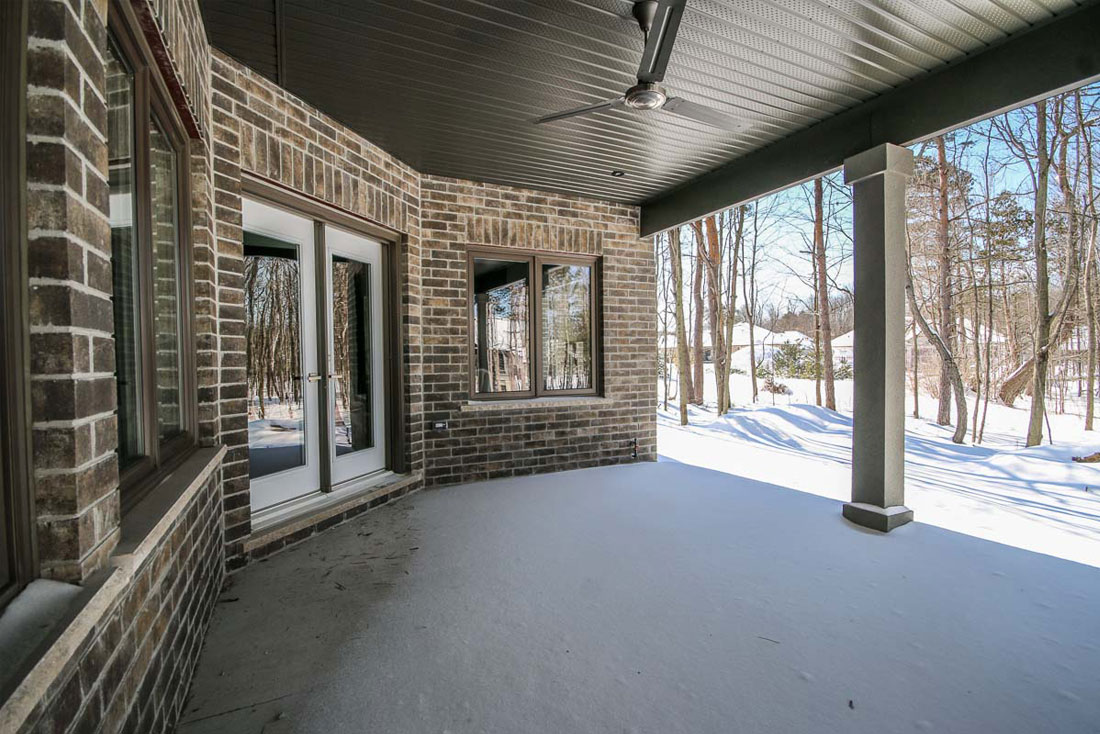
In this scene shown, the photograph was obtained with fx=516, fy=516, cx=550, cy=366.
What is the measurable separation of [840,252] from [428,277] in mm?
9083

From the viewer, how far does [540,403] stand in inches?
204

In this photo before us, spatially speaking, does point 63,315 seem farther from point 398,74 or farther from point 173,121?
point 398,74

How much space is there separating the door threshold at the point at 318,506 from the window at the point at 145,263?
3.08 feet

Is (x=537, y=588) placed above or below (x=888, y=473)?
below

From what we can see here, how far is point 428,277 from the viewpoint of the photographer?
4676 millimetres

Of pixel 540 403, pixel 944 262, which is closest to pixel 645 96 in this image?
pixel 540 403

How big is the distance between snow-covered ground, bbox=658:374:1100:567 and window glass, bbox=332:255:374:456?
3452 millimetres

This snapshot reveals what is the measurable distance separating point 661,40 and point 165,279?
243cm

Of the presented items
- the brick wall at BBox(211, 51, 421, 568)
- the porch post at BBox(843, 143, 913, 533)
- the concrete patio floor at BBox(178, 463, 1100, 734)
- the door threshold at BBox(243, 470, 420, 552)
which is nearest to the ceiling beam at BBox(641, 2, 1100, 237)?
the porch post at BBox(843, 143, 913, 533)

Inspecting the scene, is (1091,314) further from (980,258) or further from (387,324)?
(387,324)

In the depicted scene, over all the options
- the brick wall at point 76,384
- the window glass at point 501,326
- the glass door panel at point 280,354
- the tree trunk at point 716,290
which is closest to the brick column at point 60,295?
the brick wall at point 76,384

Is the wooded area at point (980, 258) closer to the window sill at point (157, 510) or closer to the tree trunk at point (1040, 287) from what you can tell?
the tree trunk at point (1040, 287)

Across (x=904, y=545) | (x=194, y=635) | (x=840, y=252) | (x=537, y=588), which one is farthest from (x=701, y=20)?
(x=840, y=252)

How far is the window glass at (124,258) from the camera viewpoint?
1.61 metres
